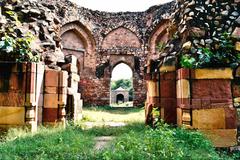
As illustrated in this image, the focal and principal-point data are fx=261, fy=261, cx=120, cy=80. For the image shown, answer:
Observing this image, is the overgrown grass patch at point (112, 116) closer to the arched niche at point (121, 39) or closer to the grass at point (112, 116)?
the grass at point (112, 116)

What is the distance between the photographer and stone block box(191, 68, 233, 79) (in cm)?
466

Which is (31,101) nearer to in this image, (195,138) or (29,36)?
(29,36)

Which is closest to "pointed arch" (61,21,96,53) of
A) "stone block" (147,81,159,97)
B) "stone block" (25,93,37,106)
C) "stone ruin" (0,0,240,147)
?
"stone ruin" (0,0,240,147)

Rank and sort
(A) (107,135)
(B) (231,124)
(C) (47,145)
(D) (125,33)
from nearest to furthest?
(C) (47,145) < (B) (231,124) < (A) (107,135) < (D) (125,33)

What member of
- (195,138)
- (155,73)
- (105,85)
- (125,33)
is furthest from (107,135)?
(125,33)

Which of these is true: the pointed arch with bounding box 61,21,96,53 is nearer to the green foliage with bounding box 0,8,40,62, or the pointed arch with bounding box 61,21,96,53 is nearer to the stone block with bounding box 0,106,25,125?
the green foliage with bounding box 0,8,40,62

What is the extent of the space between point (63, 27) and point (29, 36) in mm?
10623

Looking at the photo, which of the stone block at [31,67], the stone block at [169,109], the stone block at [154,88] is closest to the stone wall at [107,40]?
the stone block at [154,88]

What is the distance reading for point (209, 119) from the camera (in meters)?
4.59

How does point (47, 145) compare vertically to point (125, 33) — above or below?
below

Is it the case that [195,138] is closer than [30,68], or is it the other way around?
[195,138]

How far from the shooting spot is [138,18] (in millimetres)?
17203

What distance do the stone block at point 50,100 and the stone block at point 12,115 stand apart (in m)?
0.79

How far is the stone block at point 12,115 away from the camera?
512 centimetres
